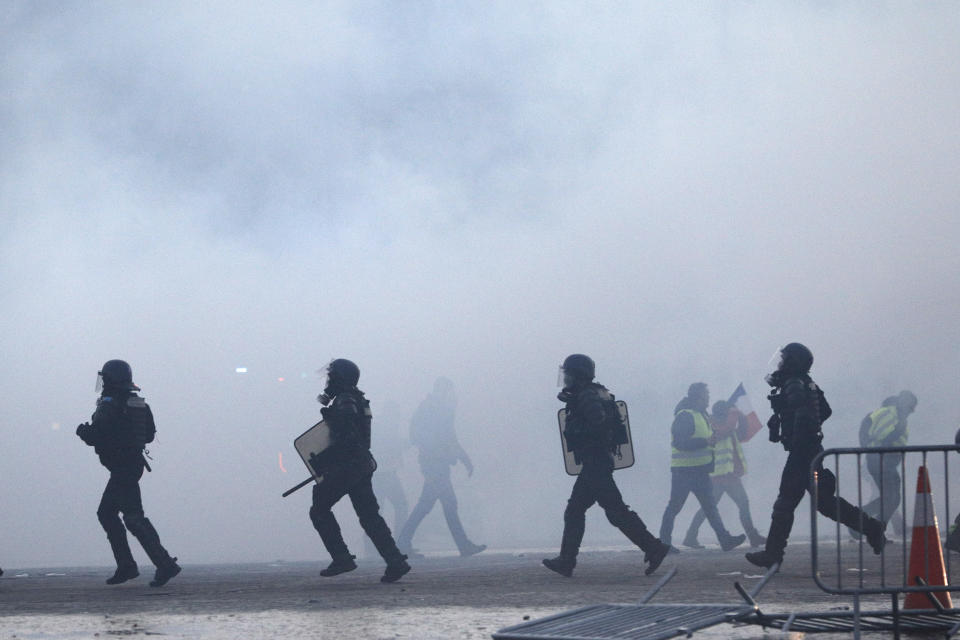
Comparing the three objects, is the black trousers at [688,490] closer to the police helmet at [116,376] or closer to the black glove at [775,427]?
the black glove at [775,427]

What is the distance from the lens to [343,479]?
31.4 ft

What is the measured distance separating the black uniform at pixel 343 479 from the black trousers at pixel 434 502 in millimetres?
4943

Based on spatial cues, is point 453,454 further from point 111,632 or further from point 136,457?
point 111,632

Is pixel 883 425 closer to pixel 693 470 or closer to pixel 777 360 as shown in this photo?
pixel 693 470

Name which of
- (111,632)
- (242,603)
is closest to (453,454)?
(242,603)

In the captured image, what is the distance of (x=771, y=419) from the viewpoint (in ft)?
31.3

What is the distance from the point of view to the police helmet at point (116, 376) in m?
9.77

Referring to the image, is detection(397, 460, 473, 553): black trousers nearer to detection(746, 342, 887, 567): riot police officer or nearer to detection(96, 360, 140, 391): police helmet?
detection(96, 360, 140, 391): police helmet

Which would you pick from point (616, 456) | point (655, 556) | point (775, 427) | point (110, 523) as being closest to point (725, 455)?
point (616, 456)

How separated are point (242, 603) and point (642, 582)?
283 cm

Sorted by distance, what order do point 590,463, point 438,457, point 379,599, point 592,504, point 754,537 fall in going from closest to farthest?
point 379,599, point 592,504, point 590,463, point 754,537, point 438,457

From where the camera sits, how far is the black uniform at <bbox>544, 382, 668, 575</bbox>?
930 centimetres

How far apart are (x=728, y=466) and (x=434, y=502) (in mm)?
3889

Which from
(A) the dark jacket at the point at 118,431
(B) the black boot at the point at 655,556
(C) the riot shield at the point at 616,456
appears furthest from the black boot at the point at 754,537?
(A) the dark jacket at the point at 118,431
